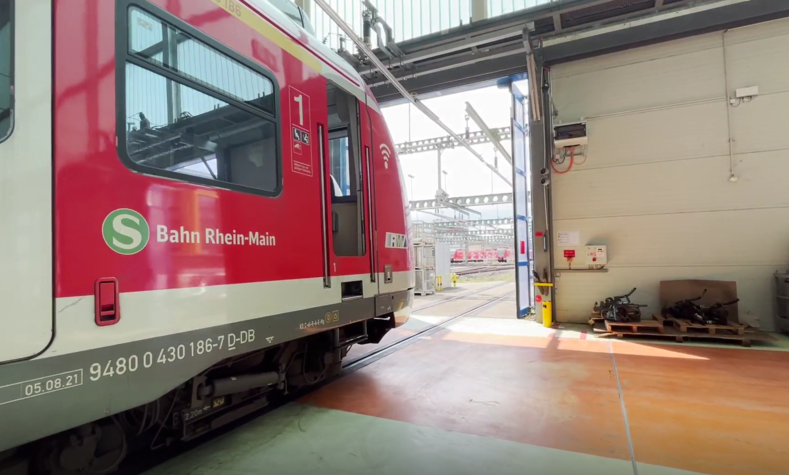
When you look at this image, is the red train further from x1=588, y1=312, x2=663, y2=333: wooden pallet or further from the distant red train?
the distant red train

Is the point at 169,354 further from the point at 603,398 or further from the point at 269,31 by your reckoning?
the point at 603,398

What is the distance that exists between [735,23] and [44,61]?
896 centimetres

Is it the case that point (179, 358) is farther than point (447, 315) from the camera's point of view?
No

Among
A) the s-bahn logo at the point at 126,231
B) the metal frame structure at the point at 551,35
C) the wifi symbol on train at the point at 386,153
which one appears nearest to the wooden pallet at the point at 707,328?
the metal frame structure at the point at 551,35

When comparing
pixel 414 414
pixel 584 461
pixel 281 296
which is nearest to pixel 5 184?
pixel 281 296

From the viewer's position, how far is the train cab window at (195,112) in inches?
71.7

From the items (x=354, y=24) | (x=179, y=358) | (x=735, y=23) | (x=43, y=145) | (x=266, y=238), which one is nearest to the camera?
(x=43, y=145)

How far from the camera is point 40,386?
1394mm

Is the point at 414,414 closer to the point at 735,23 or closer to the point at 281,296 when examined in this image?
the point at 281,296

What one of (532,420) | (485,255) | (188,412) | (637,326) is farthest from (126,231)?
(485,255)

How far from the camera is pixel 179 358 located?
1.87m

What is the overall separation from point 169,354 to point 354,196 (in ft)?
7.13

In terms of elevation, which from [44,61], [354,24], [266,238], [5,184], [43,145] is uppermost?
[354,24]

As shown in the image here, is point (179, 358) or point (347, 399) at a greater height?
point (179, 358)
